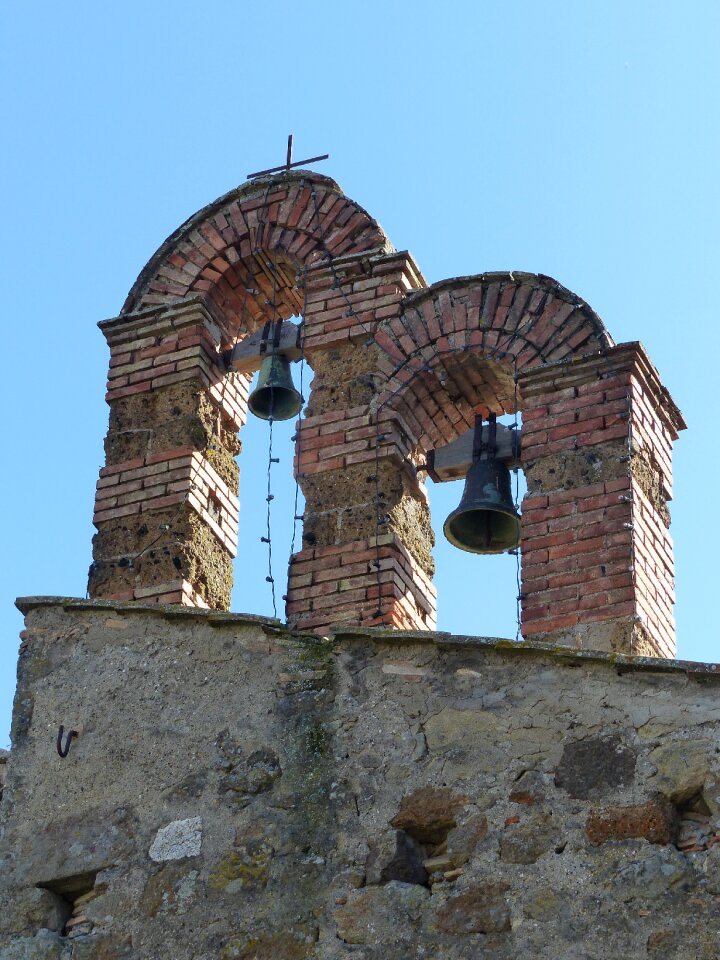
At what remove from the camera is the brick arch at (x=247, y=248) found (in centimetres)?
1112

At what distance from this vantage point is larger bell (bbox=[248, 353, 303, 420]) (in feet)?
35.3

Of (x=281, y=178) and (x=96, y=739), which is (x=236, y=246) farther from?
(x=96, y=739)

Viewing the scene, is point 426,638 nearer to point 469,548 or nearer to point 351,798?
point 351,798

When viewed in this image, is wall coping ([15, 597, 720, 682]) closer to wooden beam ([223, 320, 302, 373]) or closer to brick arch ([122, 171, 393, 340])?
wooden beam ([223, 320, 302, 373])

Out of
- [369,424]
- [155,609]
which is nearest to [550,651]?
[155,609]

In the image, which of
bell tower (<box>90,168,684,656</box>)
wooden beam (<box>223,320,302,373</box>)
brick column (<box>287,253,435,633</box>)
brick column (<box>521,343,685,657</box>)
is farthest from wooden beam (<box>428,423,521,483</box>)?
wooden beam (<box>223,320,302,373</box>)

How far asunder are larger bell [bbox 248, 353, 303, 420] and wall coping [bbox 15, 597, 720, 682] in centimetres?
248

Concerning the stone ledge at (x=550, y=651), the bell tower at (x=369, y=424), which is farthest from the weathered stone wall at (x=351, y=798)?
the bell tower at (x=369, y=424)

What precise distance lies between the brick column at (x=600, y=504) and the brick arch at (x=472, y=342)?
0.20m

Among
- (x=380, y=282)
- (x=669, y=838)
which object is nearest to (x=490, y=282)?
(x=380, y=282)

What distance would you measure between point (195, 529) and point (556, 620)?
1855 millimetres

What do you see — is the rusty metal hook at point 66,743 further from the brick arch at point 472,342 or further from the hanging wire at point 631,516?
the brick arch at point 472,342

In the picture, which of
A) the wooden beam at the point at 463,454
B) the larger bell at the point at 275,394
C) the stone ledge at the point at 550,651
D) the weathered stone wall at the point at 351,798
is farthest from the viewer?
the larger bell at the point at 275,394

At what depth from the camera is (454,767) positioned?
→ 25.6 ft
